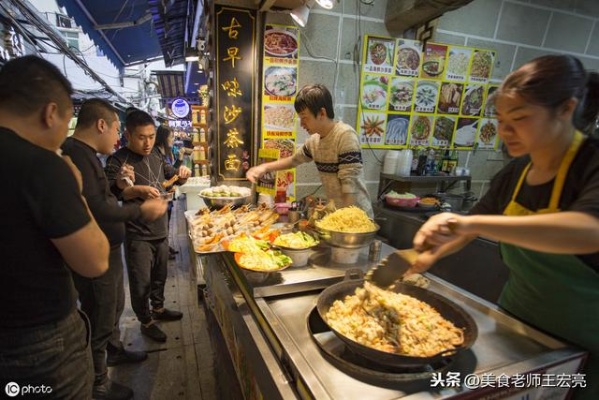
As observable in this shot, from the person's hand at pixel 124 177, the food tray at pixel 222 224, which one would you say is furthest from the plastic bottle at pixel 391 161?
the person's hand at pixel 124 177

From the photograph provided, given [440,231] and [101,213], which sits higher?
[440,231]

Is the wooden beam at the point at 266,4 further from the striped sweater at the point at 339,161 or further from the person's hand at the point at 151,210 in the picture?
the person's hand at the point at 151,210

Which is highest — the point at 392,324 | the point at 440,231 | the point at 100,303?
the point at 440,231

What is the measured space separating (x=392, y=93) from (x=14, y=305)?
4245 millimetres

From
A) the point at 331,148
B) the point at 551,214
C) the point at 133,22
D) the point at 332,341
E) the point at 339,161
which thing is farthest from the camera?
the point at 133,22

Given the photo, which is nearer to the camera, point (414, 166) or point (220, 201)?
point (220, 201)

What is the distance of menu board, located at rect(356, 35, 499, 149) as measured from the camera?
392cm

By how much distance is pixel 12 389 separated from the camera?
1400 millimetres

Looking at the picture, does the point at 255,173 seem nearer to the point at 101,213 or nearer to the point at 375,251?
the point at 101,213

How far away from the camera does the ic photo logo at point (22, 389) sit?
1.39 m

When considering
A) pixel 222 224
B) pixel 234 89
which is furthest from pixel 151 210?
pixel 234 89

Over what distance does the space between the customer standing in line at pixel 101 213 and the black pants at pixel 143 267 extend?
0.57 metres

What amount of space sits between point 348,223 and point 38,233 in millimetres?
1674

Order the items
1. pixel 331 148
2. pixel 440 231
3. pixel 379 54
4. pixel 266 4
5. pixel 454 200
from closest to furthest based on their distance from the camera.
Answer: pixel 440 231 → pixel 331 148 → pixel 266 4 → pixel 379 54 → pixel 454 200
